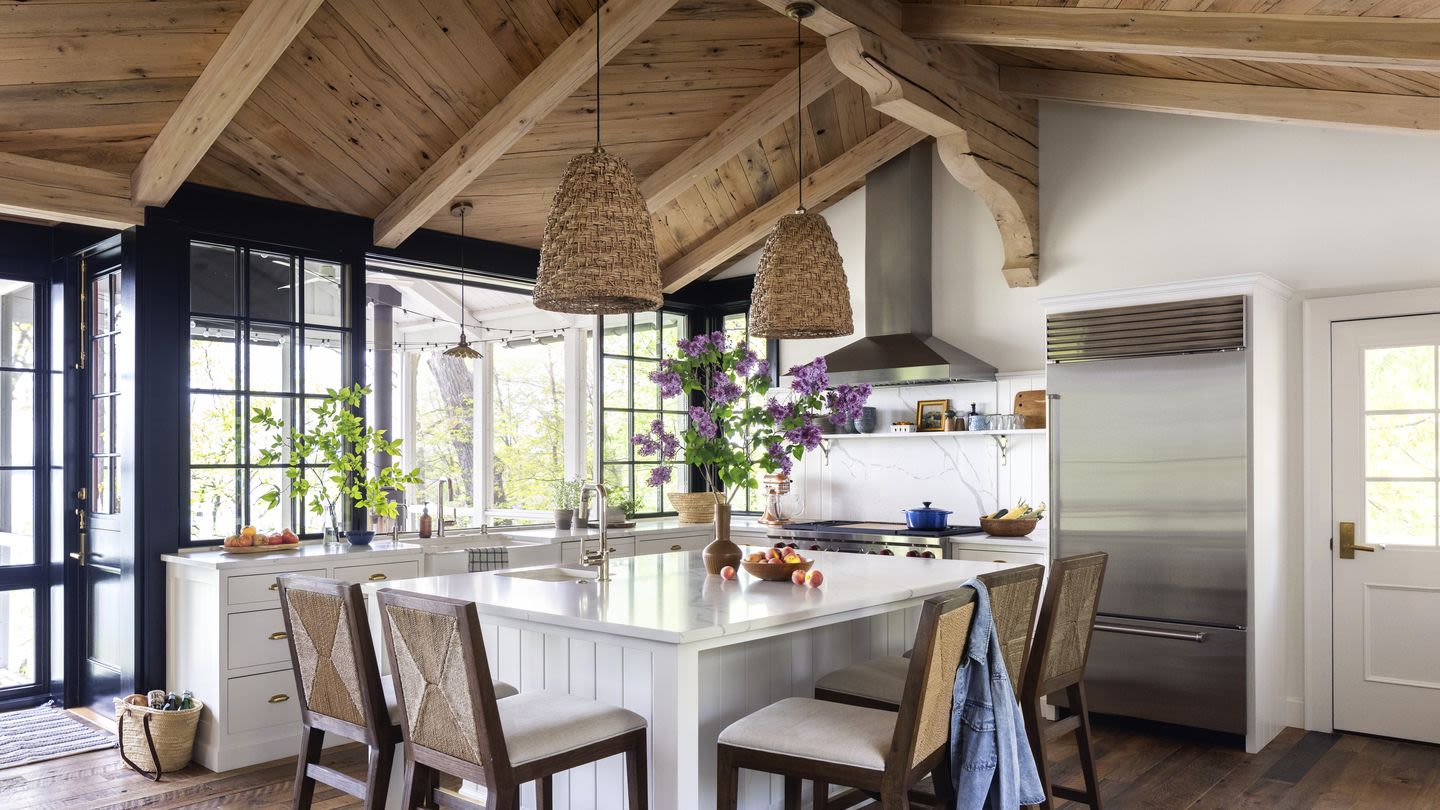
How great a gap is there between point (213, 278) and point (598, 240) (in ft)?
9.11

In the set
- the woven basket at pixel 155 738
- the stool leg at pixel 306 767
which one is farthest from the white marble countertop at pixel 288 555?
the stool leg at pixel 306 767

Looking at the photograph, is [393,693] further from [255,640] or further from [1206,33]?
[1206,33]

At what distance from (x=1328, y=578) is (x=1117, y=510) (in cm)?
100

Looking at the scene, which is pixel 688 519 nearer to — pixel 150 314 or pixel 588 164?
pixel 150 314

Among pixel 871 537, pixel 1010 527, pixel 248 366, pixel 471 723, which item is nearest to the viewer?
pixel 471 723

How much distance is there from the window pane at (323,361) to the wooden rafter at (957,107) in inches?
104

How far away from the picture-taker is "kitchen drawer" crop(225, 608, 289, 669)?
4.10 m

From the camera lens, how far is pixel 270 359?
4723mm

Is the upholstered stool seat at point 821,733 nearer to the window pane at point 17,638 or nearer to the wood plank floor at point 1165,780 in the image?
the wood plank floor at point 1165,780

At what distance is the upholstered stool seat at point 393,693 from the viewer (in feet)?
8.66

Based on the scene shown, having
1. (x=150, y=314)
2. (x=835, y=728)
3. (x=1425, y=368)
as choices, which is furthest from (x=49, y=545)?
(x=1425, y=368)

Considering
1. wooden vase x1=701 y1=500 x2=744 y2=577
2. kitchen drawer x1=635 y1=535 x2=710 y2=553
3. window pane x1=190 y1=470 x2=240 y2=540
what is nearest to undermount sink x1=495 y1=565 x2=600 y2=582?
wooden vase x1=701 y1=500 x2=744 y2=577

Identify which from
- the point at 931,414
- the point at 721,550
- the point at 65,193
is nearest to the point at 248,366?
the point at 65,193

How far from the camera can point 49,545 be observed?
5039 mm
